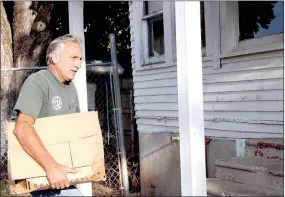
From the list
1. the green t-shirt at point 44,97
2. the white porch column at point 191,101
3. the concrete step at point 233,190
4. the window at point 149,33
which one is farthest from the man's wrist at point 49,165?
the window at point 149,33

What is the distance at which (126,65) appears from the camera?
1577 cm

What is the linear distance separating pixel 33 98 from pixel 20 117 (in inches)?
5.8

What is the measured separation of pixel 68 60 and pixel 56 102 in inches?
11.6

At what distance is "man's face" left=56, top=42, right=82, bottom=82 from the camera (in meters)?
2.97

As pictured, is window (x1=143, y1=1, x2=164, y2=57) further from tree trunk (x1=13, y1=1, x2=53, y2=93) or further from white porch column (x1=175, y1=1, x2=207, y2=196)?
white porch column (x1=175, y1=1, x2=207, y2=196)

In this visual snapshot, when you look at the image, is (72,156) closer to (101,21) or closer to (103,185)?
(103,185)

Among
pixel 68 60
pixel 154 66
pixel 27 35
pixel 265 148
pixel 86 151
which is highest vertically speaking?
pixel 27 35

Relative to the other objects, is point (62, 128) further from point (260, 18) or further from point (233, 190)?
point (260, 18)

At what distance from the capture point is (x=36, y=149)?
2627mm

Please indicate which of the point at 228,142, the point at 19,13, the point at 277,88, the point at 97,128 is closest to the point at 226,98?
Result: the point at 228,142

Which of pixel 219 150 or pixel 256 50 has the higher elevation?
pixel 256 50

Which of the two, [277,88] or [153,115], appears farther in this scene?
[153,115]

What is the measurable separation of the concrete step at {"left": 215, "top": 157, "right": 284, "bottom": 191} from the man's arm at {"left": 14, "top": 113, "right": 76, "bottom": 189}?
2.43 meters

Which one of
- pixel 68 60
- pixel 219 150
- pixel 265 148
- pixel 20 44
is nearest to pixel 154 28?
pixel 219 150
